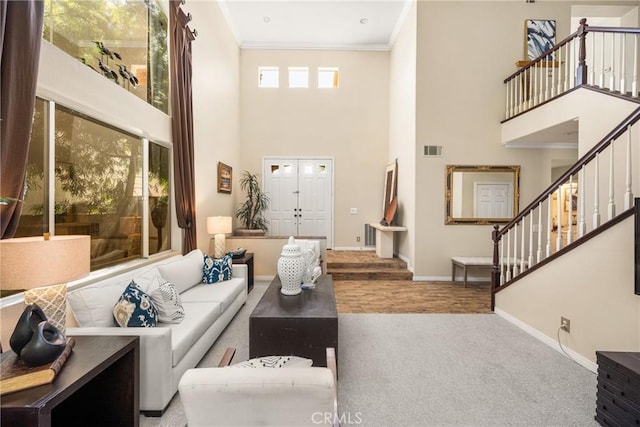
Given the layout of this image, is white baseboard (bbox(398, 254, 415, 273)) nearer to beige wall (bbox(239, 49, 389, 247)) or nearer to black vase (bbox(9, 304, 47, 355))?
beige wall (bbox(239, 49, 389, 247))

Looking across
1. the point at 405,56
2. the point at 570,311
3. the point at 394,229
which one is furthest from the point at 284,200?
the point at 570,311

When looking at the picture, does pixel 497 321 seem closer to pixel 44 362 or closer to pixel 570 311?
pixel 570 311

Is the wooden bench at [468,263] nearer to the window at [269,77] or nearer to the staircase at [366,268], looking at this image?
the staircase at [366,268]

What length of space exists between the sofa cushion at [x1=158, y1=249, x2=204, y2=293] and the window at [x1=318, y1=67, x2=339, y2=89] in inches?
208

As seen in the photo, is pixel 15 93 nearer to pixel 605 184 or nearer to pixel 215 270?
pixel 215 270

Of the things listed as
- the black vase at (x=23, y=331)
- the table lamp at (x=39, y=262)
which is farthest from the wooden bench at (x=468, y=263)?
the black vase at (x=23, y=331)

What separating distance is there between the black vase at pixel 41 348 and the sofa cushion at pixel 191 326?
2.23 ft

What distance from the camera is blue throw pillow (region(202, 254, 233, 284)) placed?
142 inches

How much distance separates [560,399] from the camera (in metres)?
2.07

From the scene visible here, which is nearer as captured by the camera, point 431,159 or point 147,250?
point 147,250

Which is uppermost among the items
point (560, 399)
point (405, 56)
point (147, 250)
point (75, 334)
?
point (405, 56)

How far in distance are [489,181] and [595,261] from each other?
3080 mm

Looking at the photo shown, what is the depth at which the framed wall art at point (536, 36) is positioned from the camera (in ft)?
17.2

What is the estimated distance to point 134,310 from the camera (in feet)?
6.82
